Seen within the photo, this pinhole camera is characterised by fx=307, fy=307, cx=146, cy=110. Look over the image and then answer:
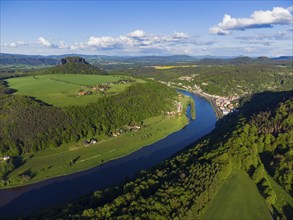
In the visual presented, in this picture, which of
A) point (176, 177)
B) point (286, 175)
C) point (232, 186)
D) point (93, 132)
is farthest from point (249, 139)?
point (93, 132)

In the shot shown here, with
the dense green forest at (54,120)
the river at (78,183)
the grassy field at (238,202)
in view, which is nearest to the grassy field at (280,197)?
the grassy field at (238,202)

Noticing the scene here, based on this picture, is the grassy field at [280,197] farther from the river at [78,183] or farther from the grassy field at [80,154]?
the grassy field at [80,154]

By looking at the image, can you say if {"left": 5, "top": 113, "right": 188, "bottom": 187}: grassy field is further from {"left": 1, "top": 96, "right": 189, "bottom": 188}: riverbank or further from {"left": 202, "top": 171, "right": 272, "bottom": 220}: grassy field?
{"left": 202, "top": 171, "right": 272, "bottom": 220}: grassy field

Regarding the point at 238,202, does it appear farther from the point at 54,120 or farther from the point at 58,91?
the point at 58,91

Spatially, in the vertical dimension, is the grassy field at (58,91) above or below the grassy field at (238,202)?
above

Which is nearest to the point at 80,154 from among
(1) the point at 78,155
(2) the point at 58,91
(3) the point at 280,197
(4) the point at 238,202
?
(1) the point at 78,155

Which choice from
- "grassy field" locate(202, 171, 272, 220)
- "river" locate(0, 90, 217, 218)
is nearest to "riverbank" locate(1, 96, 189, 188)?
"river" locate(0, 90, 217, 218)
